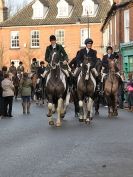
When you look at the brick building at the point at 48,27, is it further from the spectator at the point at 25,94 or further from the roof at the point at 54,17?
the spectator at the point at 25,94

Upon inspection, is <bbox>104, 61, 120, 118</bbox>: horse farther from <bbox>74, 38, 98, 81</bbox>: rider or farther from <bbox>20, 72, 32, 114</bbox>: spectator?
<bbox>20, 72, 32, 114</bbox>: spectator

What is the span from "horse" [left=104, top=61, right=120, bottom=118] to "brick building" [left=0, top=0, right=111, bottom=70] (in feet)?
182

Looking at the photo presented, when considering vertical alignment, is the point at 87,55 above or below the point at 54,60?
above

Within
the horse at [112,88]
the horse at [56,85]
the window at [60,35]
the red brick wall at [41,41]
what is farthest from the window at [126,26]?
the window at [60,35]

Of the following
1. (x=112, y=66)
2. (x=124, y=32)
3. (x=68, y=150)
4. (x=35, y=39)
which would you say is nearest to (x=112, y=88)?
(x=112, y=66)

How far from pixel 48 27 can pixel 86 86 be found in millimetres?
62830

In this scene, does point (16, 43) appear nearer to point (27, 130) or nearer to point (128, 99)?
point (128, 99)

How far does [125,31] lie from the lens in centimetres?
5003

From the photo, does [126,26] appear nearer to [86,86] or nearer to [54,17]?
[86,86]

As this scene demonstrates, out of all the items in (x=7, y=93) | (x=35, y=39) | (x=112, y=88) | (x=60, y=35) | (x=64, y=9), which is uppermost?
(x=64, y=9)

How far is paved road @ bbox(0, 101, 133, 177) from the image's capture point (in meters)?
11.2

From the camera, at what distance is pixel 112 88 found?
24594 mm

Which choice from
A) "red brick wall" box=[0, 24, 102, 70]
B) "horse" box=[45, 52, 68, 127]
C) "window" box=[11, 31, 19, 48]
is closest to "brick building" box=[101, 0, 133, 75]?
"red brick wall" box=[0, 24, 102, 70]

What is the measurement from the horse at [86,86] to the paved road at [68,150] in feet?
A: 2.47
